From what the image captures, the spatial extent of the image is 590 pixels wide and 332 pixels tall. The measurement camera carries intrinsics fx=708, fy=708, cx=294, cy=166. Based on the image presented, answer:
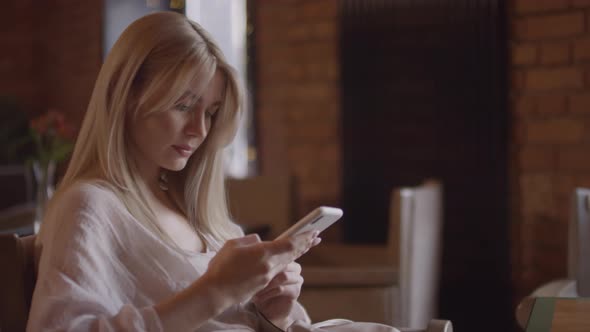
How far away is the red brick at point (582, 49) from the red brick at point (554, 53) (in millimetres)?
31

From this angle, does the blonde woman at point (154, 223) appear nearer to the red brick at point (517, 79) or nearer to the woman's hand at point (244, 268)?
the woman's hand at point (244, 268)

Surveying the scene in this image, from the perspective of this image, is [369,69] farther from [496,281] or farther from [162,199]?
[162,199]

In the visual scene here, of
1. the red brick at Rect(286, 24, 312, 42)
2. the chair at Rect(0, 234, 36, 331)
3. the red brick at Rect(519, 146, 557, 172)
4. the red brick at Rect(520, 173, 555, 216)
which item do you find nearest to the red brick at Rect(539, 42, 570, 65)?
the red brick at Rect(519, 146, 557, 172)

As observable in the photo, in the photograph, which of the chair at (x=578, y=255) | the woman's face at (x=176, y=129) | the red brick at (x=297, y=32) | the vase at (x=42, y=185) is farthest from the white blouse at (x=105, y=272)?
the red brick at (x=297, y=32)

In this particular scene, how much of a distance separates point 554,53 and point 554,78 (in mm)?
101

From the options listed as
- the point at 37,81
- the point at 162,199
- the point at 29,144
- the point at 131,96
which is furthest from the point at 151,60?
the point at 37,81

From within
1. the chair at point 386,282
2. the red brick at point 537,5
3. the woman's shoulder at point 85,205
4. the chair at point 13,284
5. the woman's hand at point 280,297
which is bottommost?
the chair at point 386,282

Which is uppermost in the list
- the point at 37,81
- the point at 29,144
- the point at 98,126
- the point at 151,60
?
the point at 151,60

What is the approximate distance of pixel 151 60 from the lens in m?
1.17

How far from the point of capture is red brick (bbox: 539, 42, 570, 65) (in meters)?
2.86

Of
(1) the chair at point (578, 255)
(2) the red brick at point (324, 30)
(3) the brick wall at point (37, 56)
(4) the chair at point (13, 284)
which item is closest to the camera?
(4) the chair at point (13, 284)

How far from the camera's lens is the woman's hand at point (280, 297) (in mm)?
1263

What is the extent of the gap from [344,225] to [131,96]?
230 centimetres

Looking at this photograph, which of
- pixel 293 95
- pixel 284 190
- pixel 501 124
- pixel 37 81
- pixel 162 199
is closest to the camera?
pixel 162 199
